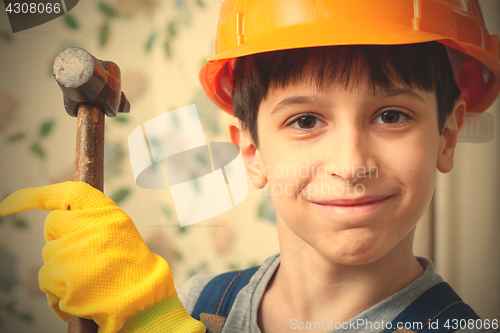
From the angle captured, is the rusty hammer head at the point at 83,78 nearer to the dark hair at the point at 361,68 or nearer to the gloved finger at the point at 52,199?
the gloved finger at the point at 52,199

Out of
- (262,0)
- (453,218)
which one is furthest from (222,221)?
(262,0)

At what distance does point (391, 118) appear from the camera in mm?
711

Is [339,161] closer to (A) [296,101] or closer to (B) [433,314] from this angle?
(A) [296,101]

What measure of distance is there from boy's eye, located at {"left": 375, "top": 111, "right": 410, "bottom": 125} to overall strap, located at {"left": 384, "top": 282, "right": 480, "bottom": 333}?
395 millimetres

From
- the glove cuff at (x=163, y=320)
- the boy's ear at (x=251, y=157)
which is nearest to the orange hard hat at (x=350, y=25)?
the boy's ear at (x=251, y=157)

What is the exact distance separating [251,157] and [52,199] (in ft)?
1.59

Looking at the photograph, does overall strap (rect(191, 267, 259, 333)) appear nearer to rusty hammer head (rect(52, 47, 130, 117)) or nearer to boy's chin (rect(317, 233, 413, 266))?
boy's chin (rect(317, 233, 413, 266))

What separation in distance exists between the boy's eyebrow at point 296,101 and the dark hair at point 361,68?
3 cm

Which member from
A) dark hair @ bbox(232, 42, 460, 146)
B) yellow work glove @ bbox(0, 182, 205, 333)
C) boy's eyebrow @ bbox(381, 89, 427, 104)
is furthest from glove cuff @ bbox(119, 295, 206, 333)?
boy's eyebrow @ bbox(381, 89, 427, 104)

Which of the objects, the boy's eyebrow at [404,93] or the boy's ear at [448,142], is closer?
the boy's eyebrow at [404,93]

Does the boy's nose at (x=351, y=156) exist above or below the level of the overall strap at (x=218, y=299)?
above

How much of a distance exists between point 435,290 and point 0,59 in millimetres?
1565

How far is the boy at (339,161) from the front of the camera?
638 millimetres

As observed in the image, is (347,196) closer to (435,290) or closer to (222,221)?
(435,290)
